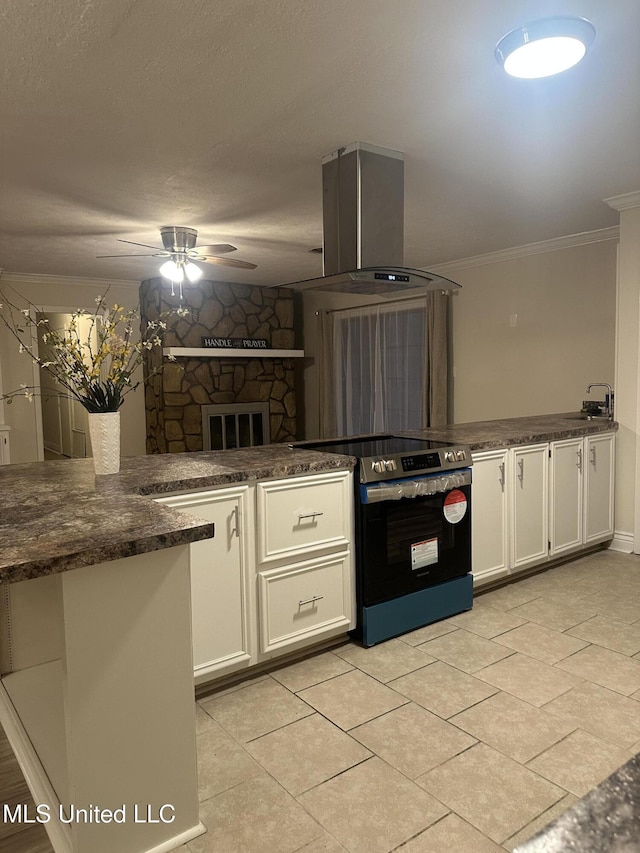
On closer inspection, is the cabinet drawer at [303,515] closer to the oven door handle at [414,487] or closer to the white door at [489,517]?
the oven door handle at [414,487]

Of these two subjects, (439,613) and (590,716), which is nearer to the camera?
(590,716)

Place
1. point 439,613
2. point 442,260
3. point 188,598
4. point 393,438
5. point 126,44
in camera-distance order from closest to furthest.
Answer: point 188,598 < point 126,44 < point 439,613 < point 393,438 < point 442,260

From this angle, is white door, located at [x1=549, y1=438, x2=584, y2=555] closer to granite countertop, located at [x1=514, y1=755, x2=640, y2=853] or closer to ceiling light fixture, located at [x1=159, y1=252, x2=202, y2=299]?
ceiling light fixture, located at [x1=159, y1=252, x2=202, y2=299]

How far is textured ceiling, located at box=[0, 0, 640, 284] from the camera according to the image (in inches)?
73.7

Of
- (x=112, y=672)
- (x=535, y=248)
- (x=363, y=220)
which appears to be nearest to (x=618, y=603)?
(x=363, y=220)

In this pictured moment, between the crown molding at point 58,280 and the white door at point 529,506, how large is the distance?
4.51 meters

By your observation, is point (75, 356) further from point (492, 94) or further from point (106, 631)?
point (492, 94)

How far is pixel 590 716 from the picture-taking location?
221 centimetres

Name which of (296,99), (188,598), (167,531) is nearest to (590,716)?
(188,598)

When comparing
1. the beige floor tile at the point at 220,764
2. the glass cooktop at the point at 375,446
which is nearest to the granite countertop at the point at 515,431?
the glass cooktop at the point at 375,446

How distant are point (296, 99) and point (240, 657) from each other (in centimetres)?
223

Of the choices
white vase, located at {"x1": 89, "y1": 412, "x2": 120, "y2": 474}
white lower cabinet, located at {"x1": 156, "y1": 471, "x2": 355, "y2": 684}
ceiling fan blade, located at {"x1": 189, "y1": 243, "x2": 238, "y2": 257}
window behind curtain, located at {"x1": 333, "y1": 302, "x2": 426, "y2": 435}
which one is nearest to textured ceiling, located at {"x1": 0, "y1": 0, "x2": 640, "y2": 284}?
ceiling fan blade, located at {"x1": 189, "y1": 243, "x2": 238, "y2": 257}

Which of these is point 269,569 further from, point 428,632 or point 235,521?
point 428,632

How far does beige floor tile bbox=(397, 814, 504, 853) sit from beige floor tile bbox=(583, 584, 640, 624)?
5.85 feet
